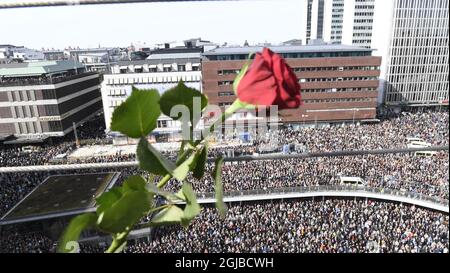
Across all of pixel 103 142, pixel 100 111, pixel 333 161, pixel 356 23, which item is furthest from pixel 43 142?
pixel 356 23

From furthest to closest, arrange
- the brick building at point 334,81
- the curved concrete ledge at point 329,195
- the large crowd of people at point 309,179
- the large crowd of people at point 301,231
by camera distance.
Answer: the brick building at point 334,81 → the curved concrete ledge at point 329,195 → the large crowd of people at point 309,179 → the large crowd of people at point 301,231

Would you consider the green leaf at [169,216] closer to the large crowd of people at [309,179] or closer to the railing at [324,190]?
the large crowd of people at [309,179]

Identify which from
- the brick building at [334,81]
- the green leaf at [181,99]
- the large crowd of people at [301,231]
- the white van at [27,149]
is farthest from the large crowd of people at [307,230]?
the white van at [27,149]

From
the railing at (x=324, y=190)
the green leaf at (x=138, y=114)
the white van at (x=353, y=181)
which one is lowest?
the railing at (x=324, y=190)

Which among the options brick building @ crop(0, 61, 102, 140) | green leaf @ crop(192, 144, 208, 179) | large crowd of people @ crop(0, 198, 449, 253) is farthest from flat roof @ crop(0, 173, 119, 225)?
green leaf @ crop(192, 144, 208, 179)

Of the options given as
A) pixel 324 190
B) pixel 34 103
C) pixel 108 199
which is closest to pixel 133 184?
pixel 108 199

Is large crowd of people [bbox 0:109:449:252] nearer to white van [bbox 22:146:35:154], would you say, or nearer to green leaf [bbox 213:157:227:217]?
white van [bbox 22:146:35:154]
